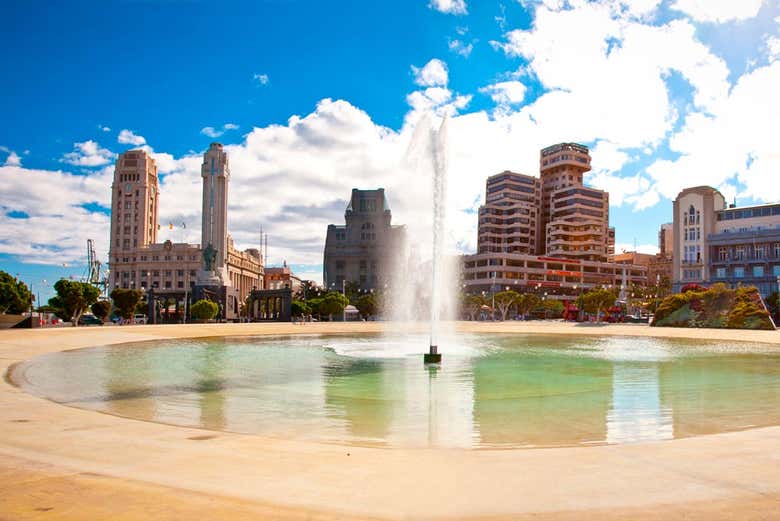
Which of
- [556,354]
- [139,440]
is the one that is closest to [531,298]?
[556,354]

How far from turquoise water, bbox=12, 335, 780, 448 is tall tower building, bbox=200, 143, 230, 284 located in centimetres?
12437

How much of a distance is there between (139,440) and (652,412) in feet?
44.0

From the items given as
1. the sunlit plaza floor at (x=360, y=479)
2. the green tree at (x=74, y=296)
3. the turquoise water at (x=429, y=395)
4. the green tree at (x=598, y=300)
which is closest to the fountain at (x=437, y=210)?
the turquoise water at (x=429, y=395)

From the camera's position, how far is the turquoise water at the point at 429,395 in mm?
13359

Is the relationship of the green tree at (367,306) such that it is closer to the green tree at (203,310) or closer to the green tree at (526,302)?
the green tree at (526,302)

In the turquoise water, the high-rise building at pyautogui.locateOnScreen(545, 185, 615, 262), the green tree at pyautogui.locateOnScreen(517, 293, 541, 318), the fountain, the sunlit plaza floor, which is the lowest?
the turquoise water

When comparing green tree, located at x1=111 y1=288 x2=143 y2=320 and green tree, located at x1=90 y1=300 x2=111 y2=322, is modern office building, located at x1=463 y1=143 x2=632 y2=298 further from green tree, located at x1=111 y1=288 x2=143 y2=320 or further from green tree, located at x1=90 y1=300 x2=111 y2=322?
green tree, located at x1=90 y1=300 x2=111 y2=322

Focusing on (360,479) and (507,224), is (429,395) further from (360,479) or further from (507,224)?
(507,224)

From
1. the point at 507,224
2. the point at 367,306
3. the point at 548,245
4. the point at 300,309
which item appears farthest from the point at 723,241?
the point at 300,309

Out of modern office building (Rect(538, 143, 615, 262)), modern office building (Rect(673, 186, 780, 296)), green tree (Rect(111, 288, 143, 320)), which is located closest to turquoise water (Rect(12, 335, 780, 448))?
green tree (Rect(111, 288, 143, 320))

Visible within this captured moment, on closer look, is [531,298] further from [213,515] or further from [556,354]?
[213,515]

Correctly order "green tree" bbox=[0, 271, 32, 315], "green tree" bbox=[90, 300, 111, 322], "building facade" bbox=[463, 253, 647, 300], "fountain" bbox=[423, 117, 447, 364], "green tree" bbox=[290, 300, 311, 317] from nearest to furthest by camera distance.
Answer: "fountain" bbox=[423, 117, 447, 364] → "green tree" bbox=[0, 271, 32, 315] → "green tree" bbox=[90, 300, 111, 322] → "green tree" bbox=[290, 300, 311, 317] → "building facade" bbox=[463, 253, 647, 300]

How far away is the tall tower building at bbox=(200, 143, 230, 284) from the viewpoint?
504 ft

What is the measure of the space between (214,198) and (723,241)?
12638cm
